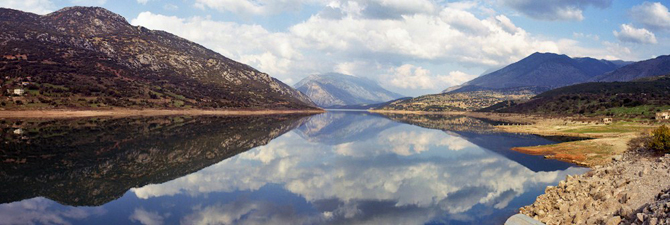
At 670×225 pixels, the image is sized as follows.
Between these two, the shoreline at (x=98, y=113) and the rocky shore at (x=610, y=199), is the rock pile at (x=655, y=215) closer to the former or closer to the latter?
the rocky shore at (x=610, y=199)

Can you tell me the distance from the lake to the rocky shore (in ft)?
10.2

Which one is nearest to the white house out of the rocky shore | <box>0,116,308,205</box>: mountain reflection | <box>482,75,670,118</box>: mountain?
Result: <box>0,116,308,205</box>: mountain reflection

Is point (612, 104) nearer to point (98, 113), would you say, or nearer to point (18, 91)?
point (98, 113)

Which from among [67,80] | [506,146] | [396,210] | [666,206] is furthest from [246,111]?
[666,206]

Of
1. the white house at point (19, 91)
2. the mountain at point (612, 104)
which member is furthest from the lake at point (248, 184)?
the mountain at point (612, 104)

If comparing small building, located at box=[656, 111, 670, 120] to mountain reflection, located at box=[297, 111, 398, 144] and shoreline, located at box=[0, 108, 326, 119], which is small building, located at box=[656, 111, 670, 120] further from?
shoreline, located at box=[0, 108, 326, 119]

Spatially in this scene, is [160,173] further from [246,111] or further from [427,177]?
[246,111]

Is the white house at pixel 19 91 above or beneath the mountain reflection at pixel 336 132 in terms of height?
above

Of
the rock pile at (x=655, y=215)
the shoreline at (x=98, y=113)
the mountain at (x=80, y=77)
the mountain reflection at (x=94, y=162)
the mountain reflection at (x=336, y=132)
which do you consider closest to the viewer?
the rock pile at (x=655, y=215)

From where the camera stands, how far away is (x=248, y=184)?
29047mm

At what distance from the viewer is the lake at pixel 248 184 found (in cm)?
2064

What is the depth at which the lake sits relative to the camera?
67.7ft

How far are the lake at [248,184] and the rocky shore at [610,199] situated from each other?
311 centimetres

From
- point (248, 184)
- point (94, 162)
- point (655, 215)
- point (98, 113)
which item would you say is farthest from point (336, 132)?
point (655, 215)
